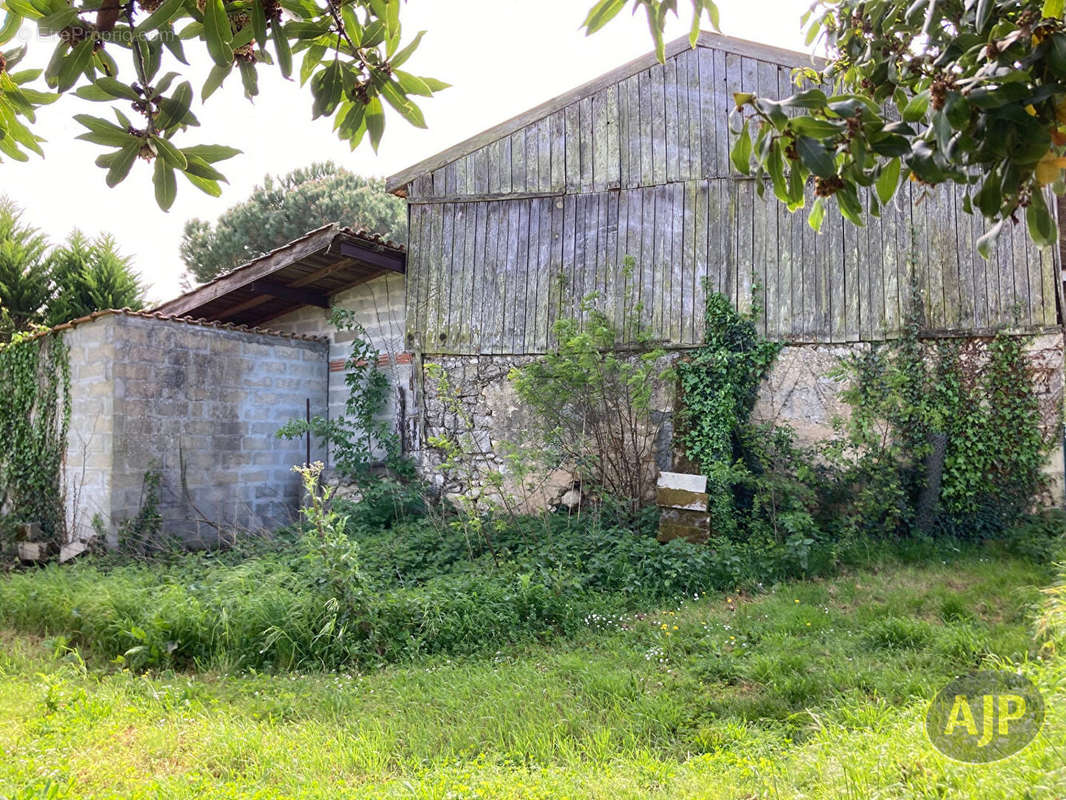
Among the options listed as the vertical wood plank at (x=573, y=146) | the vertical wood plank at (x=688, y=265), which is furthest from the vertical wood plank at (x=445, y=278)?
the vertical wood plank at (x=688, y=265)

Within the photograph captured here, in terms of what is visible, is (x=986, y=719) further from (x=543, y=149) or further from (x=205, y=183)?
(x=543, y=149)

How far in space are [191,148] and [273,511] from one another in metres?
7.36

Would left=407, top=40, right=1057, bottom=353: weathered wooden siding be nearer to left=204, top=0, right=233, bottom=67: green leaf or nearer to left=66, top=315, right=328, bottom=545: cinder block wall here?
left=66, top=315, right=328, bottom=545: cinder block wall

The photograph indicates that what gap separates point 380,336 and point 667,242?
149 inches

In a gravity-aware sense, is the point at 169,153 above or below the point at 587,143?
below

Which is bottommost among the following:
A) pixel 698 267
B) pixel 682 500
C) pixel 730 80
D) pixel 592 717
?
pixel 592 717

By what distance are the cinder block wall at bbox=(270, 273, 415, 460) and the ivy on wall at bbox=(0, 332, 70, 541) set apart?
299 cm

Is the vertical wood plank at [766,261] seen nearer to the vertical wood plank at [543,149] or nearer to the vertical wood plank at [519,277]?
the vertical wood plank at [543,149]

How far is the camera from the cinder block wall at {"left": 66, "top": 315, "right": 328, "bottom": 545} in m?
7.31

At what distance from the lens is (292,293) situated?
9.52 metres

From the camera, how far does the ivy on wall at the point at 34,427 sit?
25.6 feet

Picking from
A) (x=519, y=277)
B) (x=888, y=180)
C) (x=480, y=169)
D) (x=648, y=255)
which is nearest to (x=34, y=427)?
(x=519, y=277)

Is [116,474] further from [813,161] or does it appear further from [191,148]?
[813,161]

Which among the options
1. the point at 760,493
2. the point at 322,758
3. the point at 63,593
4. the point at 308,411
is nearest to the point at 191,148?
the point at 322,758
